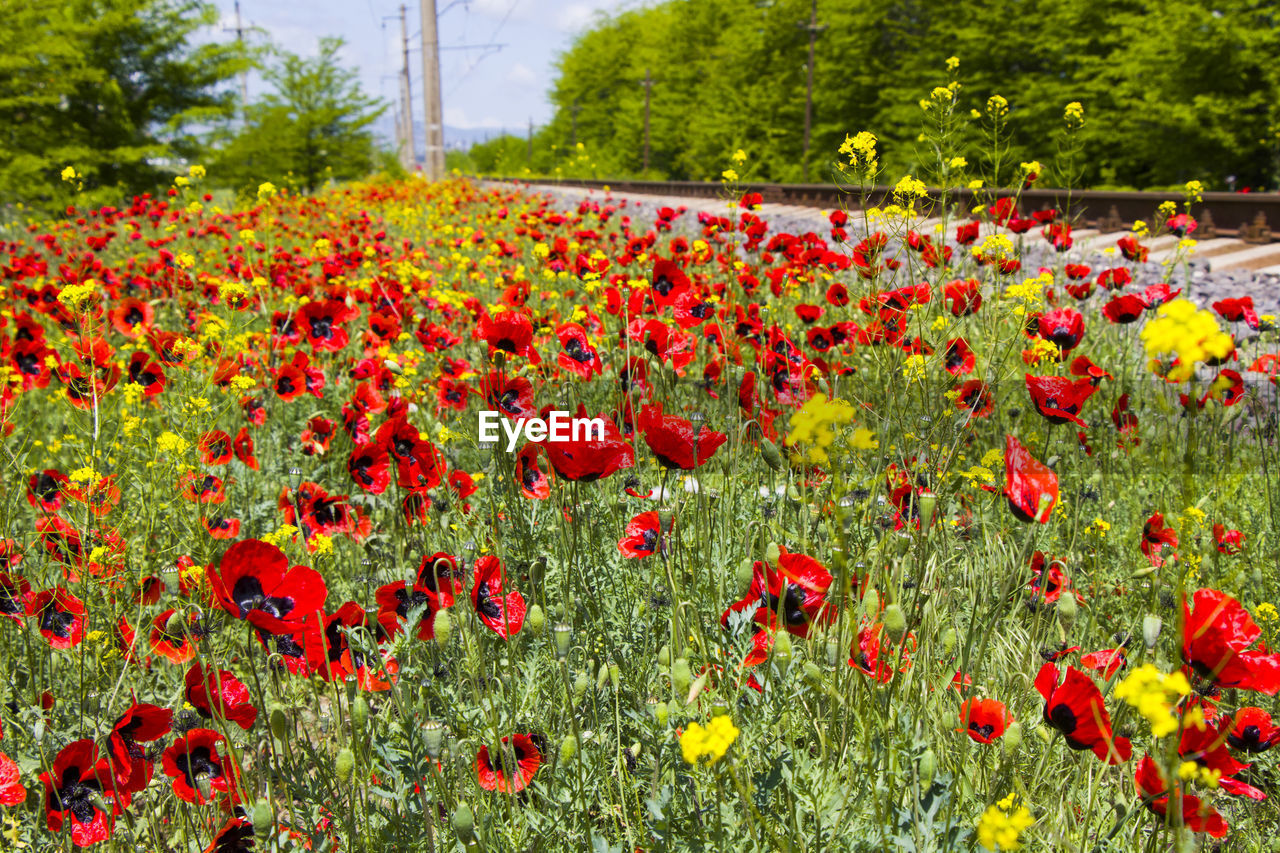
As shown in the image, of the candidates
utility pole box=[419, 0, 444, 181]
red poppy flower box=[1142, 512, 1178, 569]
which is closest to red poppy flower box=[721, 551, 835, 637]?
red poppy flower box=[1142, 512, 1178, 569]

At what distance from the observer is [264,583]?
4.69 feet

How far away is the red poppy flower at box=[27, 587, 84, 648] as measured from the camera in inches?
71.4

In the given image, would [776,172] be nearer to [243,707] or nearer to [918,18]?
[918,18]

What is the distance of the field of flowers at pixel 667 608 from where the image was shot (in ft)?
4.18

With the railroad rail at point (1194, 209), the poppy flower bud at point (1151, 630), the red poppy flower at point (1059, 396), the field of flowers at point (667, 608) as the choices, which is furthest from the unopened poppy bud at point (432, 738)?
the railroad rail at point (1194, 209)

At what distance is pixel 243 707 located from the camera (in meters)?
1.44

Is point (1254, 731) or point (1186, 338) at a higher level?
point (1186, 338)

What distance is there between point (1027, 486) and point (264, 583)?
1.44 meters

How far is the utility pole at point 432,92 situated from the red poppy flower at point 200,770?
21155 millimetres

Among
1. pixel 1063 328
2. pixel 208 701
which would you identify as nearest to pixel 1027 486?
pixel 1063 328

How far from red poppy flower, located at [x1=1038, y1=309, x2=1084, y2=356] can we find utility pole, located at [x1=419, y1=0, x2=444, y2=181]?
20.4 metres

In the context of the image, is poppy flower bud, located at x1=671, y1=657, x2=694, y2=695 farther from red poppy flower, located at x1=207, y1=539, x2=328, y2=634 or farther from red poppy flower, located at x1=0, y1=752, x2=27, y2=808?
red poppy flower, located at x1=0, y1=752, x2=27, y2=808

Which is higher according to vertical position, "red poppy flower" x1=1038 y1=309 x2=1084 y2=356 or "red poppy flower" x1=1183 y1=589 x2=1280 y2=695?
"red poppy flower" x1=1038 y1=309 x2=1084 y2=356

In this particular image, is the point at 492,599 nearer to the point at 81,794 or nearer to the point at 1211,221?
the point at 81,794
